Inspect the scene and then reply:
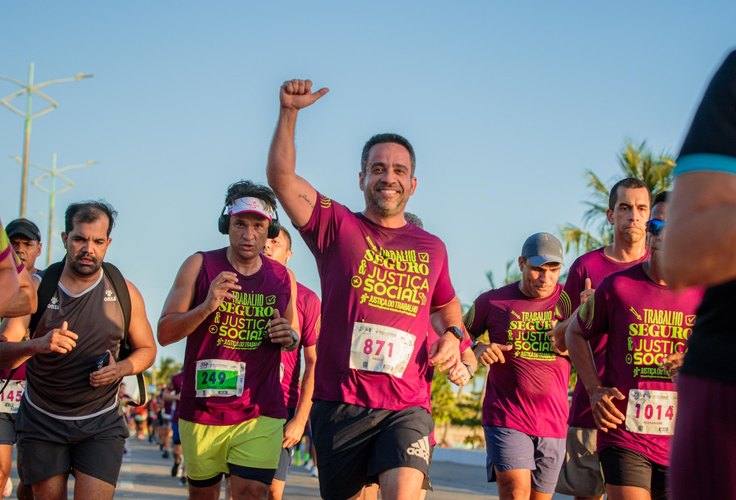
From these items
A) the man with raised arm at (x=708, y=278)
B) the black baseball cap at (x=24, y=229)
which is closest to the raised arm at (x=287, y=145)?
the man with raised arm at (x=708, y=278)

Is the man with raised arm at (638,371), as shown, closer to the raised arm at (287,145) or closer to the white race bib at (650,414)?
the white race bib at (650,414)

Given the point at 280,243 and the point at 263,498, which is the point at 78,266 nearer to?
the point at 263,498

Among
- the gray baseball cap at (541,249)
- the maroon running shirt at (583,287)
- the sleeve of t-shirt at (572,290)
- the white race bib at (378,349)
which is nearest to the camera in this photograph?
the white race bib at (378,349)

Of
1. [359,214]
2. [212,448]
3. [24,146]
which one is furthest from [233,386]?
[24,146]

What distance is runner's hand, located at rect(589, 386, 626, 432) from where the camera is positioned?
6.54m

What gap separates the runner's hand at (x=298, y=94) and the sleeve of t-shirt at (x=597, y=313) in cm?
233

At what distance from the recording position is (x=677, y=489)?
253 centimetres

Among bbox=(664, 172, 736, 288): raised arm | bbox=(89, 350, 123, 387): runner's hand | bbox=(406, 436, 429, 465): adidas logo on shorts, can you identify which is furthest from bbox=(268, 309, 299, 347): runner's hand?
bbox=(664, 172, 736, 288): raised arm

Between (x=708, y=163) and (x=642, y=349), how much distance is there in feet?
15.0

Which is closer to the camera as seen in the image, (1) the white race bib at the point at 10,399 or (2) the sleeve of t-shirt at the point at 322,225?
(2) the sleeve of t-shirt at the point at 322,225

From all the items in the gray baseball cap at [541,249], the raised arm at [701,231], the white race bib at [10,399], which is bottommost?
the white race bib at [10,399]

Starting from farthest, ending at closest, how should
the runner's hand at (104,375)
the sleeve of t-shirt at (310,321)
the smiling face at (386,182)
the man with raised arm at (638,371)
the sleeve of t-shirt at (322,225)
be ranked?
the sleeve of t-shirt at (310,321) → the runner's hand at (104,375) → the man with raised arm at (638,371) → the smiling face at (386,182) → the sleeve of t-shirt at (322,225)

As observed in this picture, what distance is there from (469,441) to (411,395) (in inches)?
1518

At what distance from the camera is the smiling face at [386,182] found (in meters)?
6.45
